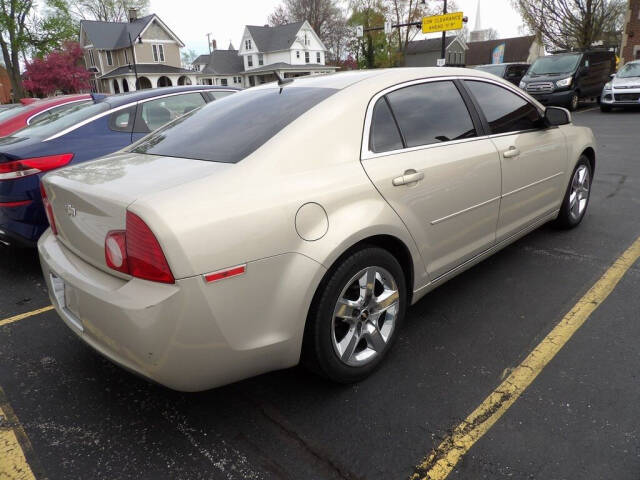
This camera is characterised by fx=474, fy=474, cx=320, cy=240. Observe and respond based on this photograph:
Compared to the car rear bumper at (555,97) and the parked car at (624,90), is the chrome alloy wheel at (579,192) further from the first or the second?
the parked car at (624,90)

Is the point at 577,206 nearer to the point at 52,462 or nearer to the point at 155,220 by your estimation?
the point at 155,220

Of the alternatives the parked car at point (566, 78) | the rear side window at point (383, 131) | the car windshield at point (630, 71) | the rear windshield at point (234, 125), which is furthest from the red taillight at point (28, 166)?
the car windshield at point (630, 71)

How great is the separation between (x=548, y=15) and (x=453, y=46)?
110 feet

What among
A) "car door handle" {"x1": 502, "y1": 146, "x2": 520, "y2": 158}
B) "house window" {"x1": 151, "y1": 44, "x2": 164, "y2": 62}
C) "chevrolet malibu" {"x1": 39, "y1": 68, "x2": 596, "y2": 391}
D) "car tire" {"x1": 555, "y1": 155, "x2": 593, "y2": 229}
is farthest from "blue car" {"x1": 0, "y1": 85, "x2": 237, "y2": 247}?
"house window" {"x1": 151, "y1": 44, "x2": 164, "y2": 62}

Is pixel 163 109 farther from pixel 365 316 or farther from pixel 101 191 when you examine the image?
pixel 365 316

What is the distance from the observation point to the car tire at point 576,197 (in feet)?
14.4

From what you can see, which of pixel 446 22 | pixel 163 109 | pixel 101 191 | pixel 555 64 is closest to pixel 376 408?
pixel 101 191

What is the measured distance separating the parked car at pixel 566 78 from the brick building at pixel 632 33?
19.1 metres

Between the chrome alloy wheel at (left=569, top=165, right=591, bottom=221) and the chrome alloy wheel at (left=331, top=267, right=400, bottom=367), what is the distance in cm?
278

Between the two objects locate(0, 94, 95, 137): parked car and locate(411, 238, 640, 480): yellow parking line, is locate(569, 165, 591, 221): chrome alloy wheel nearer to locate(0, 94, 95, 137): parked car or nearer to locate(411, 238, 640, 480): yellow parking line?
locate(411, 238, 640, 480): yellow parking line

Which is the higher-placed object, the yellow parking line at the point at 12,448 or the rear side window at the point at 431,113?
the rear side window at the point at 431,113

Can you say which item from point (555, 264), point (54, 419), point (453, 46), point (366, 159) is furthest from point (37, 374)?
point (453, 46)

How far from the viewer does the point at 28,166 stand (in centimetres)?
380

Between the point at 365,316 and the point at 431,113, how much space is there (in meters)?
1.35
